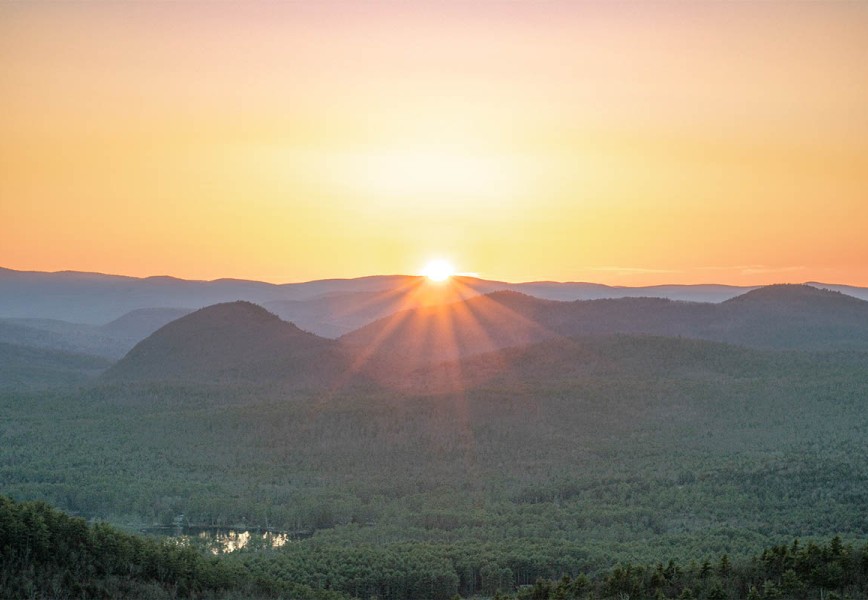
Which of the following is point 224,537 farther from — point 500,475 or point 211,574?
point 211,574

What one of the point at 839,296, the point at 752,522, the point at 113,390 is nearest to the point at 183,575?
the point at 752,522

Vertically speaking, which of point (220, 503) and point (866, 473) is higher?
point (866, 473)

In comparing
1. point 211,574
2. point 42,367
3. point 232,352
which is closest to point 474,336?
point 232,352

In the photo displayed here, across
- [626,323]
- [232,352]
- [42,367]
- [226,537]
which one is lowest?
[226,537]

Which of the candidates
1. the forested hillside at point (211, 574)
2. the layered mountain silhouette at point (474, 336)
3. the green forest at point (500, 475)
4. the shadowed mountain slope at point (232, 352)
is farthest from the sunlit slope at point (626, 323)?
the forested hillside at point (211, 574)

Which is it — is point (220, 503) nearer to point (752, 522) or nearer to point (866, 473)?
point (752, 522)

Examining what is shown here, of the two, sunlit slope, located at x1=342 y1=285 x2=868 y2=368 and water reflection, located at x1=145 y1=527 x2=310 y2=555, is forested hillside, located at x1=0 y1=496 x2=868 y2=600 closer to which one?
water reflection, located at x1=145 y1=527 x2=310 y2=555

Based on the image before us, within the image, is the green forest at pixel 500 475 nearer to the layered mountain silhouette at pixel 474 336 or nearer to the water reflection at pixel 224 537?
the water reflection at pixel 224 537

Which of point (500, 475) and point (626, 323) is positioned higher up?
point (626, 323)

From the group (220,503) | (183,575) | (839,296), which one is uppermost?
(839,296)
